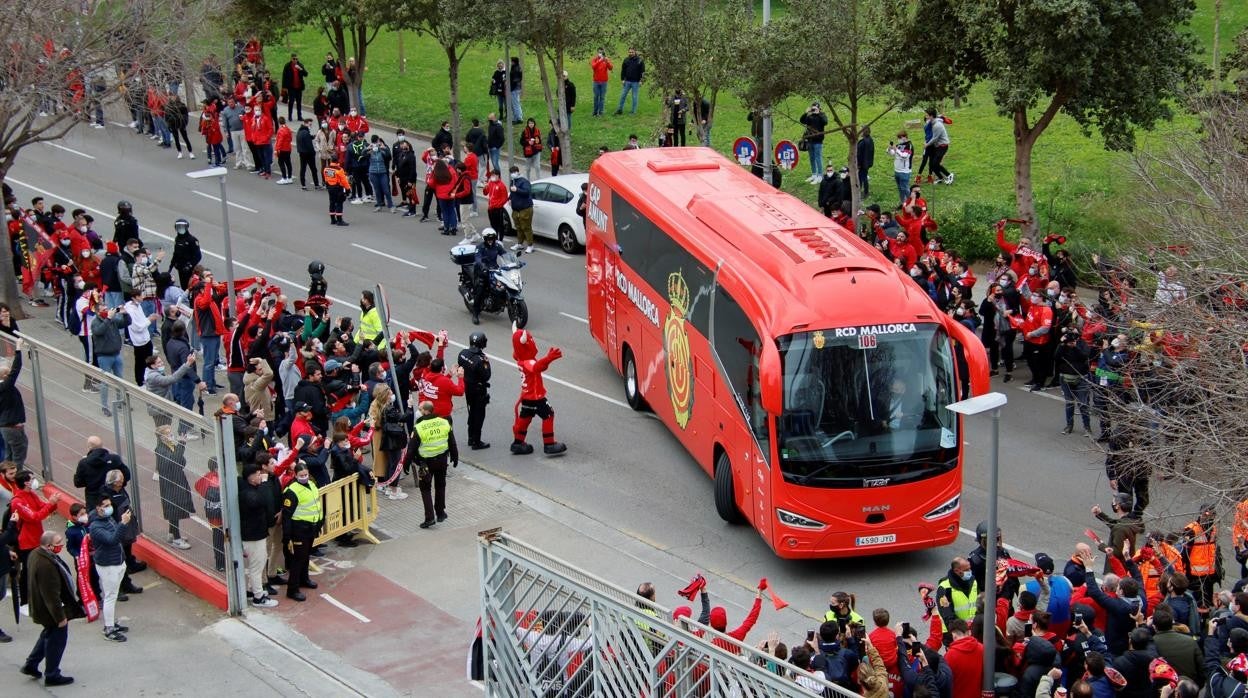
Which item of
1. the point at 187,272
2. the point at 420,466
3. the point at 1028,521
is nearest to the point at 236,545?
the point at 420,466

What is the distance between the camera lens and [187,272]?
26.2 m

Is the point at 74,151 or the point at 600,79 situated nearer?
the point at 74,151

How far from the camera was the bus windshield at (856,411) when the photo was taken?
52.4 feet

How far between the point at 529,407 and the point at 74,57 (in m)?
10.2

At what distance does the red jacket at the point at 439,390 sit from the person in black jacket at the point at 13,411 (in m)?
4.92

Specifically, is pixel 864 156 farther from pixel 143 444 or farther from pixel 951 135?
pixel 143 444

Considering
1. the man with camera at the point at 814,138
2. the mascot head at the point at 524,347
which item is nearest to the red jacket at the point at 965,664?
the mascot head at the point at 524,347

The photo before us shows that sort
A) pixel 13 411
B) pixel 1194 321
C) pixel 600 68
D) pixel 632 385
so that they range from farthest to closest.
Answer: pixel 600 68
pixel 632 385
pixel 13 411
pixel 1194 321

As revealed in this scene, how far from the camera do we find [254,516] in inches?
616

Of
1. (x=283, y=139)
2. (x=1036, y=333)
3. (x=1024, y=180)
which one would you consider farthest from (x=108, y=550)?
(x=283, y=139)

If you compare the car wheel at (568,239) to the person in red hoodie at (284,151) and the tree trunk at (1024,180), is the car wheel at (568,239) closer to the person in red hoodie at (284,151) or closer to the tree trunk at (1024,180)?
the person in red hoodie at (284,151)

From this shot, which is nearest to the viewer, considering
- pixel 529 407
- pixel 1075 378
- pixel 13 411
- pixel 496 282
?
pixel 13 411

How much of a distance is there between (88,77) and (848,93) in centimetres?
1324

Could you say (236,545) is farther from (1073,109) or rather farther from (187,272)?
(1073,109)
